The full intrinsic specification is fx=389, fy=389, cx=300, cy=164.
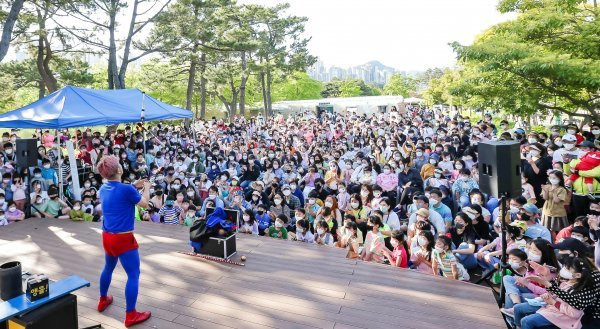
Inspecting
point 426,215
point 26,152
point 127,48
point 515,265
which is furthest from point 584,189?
point 127,48

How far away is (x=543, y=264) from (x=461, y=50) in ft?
18.6

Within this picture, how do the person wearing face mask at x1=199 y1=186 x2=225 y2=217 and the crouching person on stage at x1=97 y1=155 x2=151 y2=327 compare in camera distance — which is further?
the person wearing face mask at x1=199 y1=186 x2=225 y2=217

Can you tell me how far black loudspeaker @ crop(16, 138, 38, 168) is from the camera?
693 centimetres

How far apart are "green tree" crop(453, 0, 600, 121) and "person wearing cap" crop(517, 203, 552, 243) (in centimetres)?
408

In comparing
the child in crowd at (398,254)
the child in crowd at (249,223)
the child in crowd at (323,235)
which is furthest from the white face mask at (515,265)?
the child in crowd at (249,223)

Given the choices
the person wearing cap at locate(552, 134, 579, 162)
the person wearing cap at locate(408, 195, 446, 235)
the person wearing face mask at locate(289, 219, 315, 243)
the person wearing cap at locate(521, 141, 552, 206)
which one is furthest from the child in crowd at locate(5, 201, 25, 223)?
the person wearing cap at locate(552, 134, 579, 162)

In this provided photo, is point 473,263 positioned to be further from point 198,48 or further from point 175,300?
point 198,48

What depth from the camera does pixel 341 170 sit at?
893cm

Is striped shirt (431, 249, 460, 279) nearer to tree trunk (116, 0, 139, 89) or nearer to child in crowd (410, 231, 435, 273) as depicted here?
child in crowd (410, 231, 435, 273)

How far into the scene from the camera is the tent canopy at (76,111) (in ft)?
25.3

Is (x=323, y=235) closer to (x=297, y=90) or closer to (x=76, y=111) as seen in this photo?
(x=76, y=111)

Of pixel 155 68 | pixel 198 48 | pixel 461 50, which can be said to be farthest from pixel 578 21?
pixel 155 68

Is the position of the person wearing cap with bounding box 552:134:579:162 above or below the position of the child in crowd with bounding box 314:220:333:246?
above

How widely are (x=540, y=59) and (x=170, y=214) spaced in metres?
7.60
